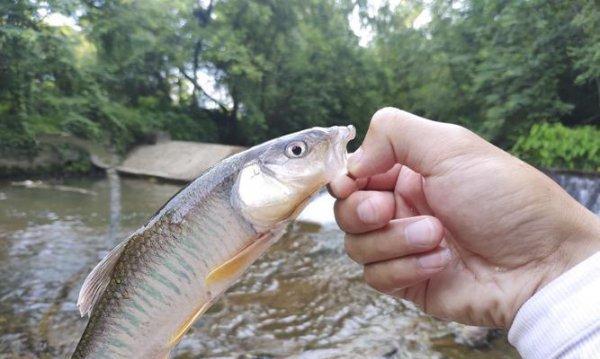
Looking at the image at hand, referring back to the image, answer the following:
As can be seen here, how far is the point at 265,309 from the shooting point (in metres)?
6.47

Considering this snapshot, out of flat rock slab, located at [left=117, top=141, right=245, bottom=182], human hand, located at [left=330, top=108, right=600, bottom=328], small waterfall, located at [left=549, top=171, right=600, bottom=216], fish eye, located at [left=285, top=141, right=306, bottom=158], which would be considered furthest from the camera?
flat rock slab, located at [left=117, top=141, right=245, bottom=182]

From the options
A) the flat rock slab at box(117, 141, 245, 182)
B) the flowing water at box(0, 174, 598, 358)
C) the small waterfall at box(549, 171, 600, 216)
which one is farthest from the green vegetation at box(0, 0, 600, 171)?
the flowing water at box(0, 174, 598, 358)

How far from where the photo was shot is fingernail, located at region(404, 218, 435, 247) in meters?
2.24

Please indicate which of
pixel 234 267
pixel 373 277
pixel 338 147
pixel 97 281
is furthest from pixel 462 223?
pixel 97 281

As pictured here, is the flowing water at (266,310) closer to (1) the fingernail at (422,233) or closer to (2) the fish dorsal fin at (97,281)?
(1) the fingernail at (422,233)

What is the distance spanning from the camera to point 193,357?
16.8 feet

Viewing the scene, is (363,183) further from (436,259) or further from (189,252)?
(189,252)

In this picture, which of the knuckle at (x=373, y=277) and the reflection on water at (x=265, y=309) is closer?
the knuckle at (x=373, y=277)

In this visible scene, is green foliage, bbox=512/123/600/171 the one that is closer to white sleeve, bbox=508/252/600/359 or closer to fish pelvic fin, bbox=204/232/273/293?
white sleeve, bbox=508/252/600/359

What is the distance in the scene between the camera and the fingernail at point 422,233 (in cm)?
224

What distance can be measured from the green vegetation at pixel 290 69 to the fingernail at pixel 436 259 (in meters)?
12.7

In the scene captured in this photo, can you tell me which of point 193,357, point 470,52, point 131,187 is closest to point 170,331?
point 193,357

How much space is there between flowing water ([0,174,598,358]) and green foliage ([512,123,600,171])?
29.9 ft

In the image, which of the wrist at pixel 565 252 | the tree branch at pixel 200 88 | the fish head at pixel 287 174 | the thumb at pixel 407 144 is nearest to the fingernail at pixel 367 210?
the thumb at pixel 407 144
